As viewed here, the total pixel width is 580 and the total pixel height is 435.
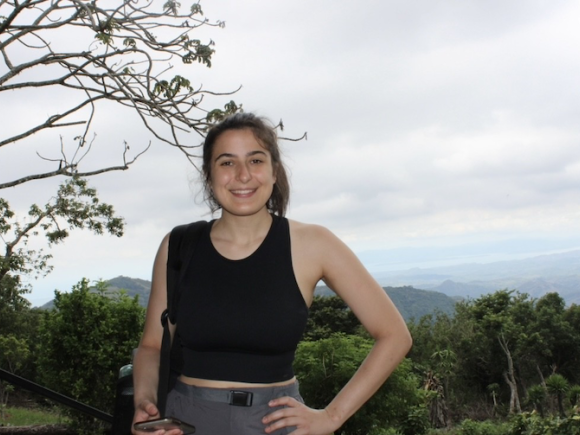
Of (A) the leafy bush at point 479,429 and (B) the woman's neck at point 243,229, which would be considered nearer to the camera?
(B) the woman's neck at point 243,229

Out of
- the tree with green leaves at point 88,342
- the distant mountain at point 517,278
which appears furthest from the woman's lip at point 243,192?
the distant mountain at point 517,278

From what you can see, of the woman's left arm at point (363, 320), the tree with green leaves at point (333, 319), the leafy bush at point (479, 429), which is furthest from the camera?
the tree with green leaves at point (333, 319)

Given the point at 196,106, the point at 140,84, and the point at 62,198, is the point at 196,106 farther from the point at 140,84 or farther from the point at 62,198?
the point at 62,198

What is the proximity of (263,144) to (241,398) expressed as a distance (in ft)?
1.72

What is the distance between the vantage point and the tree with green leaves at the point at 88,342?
691cm

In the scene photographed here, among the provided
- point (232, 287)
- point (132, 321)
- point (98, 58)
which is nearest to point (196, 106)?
point (98, 58)

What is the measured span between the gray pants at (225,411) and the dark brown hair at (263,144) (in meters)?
0.42

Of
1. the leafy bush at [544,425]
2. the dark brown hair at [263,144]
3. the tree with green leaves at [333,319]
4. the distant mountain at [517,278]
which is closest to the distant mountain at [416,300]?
the distant mountain at [517,278]

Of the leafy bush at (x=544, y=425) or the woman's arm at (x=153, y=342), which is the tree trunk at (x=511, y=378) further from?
the woman's arm at (x=153, y=342)

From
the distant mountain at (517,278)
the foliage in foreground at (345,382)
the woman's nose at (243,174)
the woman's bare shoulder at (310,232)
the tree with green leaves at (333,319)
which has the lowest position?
the foliage in foreground at (345,382)

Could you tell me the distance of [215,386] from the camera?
1.20 meters

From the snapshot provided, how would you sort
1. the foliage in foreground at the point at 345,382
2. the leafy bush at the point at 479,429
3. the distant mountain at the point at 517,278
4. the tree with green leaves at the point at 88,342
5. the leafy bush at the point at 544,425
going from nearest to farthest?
the leafy bush at the point at 544,425
the tree with green leaves at the point at 88,342
the leafy bush at the point at 479,429
the foliage in foreground at the point at 345,382
the distant mountain at the point at 517,278

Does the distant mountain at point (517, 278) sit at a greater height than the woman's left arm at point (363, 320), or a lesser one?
greater

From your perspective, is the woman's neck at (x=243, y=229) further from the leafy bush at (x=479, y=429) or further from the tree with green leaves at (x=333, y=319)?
the tree with green leaves at (x=333, y=319)
